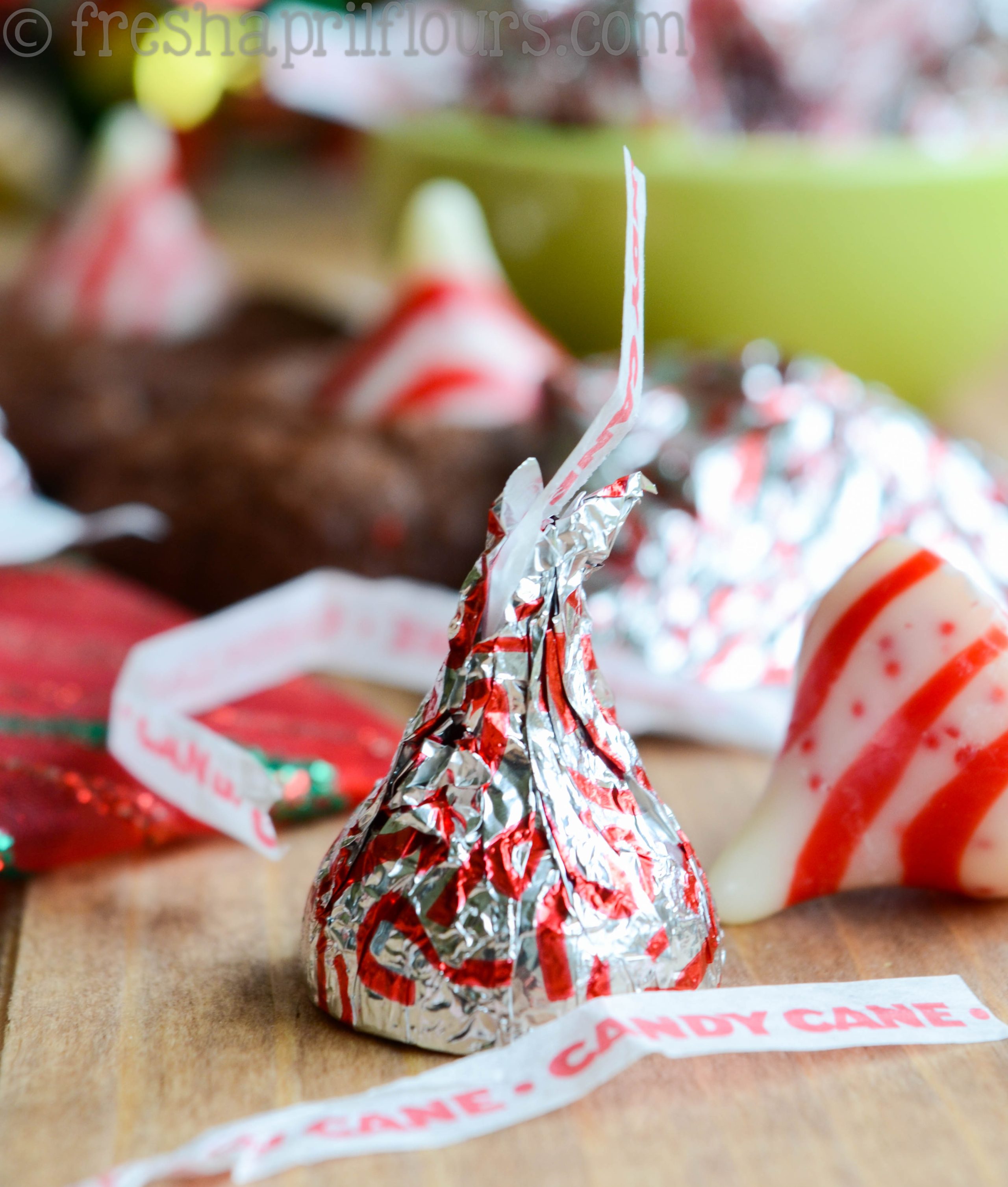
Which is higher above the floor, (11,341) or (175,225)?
(175,225)

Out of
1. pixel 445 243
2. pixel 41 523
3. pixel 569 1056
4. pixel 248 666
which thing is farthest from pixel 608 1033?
pixel 445 243

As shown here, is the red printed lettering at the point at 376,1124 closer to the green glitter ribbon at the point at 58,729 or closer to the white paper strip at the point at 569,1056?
the white paper strip at the point at 569,1056

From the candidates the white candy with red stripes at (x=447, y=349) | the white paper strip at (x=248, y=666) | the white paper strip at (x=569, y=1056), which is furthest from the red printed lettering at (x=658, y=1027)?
the white candy with red stripes at (x=447, y=349)

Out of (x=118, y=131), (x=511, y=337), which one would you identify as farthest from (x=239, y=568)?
(x=118, y=131)

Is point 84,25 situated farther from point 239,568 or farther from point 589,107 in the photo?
point 239,568

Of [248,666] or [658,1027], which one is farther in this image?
[248,666]

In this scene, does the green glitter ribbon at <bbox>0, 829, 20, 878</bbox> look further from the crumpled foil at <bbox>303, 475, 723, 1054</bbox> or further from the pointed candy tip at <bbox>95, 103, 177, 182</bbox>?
the pointed candy tip at <bbox>95, 103, 177, 182</bbox>

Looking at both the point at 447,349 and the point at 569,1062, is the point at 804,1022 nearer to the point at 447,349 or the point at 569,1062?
the point at 569,1062
